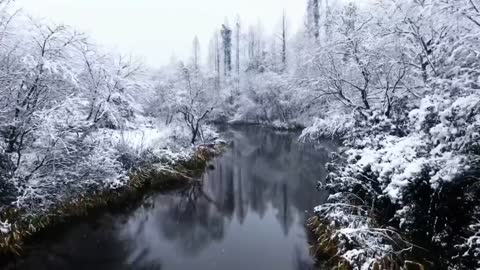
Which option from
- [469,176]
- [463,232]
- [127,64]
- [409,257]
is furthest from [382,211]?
[127,64]

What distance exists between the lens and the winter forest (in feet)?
18.9

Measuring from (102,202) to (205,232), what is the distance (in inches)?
141

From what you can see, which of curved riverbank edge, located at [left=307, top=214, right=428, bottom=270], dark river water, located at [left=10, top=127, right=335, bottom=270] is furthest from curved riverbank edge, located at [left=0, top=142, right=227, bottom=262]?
curved riverbank edge, located at [left=307, top=214, right=428, bottom=270]

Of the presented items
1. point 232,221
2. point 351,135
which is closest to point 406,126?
point 351,135

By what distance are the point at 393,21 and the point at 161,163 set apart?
9.84 m

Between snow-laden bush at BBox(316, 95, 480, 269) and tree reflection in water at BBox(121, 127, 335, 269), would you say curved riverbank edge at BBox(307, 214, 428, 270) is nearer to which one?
snow-laden bush at BBox(316, 95, 480, 269)

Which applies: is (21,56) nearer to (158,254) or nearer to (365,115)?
(158,254)

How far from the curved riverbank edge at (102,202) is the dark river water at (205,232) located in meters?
0.38

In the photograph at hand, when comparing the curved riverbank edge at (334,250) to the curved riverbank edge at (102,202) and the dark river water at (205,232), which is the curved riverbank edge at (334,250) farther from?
the curved riverbank edge at (102,202)

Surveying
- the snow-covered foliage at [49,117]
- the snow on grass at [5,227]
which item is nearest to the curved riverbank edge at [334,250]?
the snow-covered foliage at [49,117]

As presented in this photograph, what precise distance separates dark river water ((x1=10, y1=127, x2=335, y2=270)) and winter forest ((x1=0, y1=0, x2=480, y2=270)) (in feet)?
2.08

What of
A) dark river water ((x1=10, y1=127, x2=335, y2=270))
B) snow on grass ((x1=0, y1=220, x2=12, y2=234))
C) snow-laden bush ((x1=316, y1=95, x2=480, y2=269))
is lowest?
dark river water ((x1=10, y1=127, x2=335, y2=270))

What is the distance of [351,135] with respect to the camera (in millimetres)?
11047

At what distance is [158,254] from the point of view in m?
8.88
